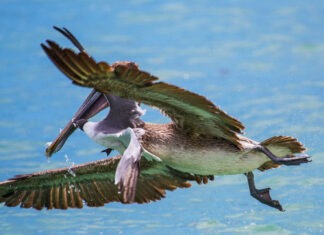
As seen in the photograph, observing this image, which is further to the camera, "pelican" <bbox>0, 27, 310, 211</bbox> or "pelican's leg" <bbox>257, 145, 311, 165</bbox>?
"pelican's leg" <bbox>257, 145, 311, 165</bbox>

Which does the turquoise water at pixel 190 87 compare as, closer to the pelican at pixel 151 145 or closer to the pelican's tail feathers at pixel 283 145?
the pelican at pixel 151 145

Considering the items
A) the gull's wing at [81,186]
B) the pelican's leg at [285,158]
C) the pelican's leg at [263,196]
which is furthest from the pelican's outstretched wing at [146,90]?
the gull's wing at [81,186]

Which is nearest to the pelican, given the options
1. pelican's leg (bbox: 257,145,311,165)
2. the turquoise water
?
pelican's leg (bbox: 257,145,311,165)

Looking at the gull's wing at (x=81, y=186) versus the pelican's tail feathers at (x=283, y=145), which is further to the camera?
the gull's wing at (x=81, y=186)

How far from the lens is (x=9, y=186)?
8.16 m

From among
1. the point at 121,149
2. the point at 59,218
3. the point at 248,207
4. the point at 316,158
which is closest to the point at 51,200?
the point at 121,149

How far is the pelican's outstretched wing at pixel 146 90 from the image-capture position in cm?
579

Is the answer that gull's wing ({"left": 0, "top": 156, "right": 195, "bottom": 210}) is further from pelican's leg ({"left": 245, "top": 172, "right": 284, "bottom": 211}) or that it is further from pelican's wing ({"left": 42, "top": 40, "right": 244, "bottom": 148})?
pelican's wing ({"left": 42, "top": 40, "right": 244, "bottom": 148})

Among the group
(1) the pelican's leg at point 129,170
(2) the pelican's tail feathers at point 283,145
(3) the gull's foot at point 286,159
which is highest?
(2) the pelican's tail feathers at point 283,145

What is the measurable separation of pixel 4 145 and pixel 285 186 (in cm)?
378

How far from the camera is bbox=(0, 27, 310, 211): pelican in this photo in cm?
639

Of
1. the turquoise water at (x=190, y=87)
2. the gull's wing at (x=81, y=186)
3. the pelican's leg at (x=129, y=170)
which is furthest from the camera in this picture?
the turquoise water at (x=190, y=87)

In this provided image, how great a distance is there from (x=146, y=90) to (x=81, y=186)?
228 cm

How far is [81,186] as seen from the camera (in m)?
8.37
